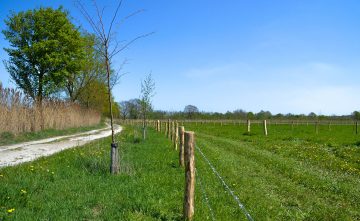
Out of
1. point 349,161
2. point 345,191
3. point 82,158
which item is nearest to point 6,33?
point 82,158

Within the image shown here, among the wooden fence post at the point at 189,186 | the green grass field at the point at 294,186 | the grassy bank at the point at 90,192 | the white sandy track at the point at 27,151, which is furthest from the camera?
the white sandy track at the point at 27,151

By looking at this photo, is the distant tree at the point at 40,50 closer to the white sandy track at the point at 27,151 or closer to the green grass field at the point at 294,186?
the white sandy track at the point at 27,151

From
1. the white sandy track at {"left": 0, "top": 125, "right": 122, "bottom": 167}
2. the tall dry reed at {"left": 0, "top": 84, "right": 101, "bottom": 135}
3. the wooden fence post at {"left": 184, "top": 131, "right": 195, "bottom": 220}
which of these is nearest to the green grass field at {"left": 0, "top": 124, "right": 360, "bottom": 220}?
the wooden fence post at {"left": 184, "top": 131, "right": 195, "bottom": 220}

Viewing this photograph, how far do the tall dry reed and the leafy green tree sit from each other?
3.34 meters

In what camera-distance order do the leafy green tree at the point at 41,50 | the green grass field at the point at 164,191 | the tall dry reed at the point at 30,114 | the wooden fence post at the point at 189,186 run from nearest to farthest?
the wooden fence post at the point at 189,186, the green grass field at the point at 164,191, the tall dry reed at the point at 30,114, the leafy green tree at the point at 41,50

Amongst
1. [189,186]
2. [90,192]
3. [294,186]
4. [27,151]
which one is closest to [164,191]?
[90,192]

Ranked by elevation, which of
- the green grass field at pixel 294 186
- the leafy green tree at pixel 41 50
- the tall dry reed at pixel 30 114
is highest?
the leafy green tree at pixel 41 50

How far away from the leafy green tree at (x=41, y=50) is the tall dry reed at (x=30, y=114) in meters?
3.34

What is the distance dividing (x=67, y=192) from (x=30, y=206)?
116 cm

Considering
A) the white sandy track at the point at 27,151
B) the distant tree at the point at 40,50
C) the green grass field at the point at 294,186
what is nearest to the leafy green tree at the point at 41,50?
the distant tree at the point at 40,50

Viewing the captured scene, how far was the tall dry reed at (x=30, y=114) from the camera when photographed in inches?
893

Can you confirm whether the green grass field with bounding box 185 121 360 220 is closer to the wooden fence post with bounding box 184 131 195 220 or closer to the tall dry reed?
the wooden fence post with bounding box 184 131 195 220

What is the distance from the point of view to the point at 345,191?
9523 millimetres

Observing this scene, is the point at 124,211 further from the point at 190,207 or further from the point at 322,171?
the point at 322,171
